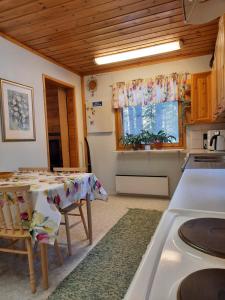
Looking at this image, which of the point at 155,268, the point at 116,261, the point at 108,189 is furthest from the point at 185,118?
the point at 155,268

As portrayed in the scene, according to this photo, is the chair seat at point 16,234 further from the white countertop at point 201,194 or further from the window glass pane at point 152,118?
the window glass pane at point 152,118

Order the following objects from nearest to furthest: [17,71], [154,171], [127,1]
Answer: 1. [127,1]
2. [17,71]
3. [154,171]

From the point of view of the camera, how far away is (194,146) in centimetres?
383

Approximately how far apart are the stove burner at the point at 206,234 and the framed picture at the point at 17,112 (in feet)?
8.31

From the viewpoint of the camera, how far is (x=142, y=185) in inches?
161

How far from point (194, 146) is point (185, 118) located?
52cm

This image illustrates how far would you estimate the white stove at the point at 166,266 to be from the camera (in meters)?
0.45

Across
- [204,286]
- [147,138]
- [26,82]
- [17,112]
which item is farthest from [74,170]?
[204,286]

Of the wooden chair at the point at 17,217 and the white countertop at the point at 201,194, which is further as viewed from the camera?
the wooden chair at the point at 17,217

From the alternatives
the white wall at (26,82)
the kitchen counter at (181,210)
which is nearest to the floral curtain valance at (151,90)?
the white wall at (26,82)

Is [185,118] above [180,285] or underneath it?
above

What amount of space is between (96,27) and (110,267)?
2669 millimetres

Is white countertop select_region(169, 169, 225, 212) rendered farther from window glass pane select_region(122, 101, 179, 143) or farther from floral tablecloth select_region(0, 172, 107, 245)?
window glass pane select_region(122, 101, 179, 143)

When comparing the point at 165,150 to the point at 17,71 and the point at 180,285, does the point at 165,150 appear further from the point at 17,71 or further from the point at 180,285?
the point at 180,285
